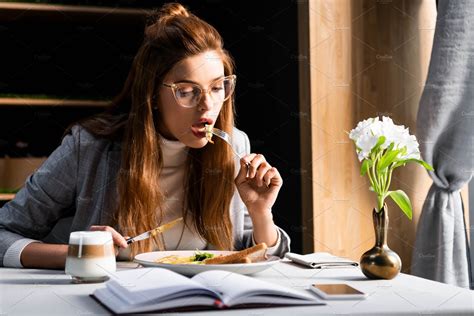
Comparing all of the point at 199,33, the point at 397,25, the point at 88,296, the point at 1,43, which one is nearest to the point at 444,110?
the point at 397,25

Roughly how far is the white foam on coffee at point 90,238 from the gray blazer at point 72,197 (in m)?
0.43

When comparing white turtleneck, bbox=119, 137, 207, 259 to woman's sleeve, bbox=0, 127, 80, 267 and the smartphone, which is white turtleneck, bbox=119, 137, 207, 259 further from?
the smartphone

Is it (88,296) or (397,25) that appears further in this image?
(397,25)

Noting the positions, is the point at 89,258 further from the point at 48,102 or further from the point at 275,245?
the point at 48,102

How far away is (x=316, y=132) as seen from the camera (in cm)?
237

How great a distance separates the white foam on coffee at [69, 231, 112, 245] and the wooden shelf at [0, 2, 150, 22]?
176 cm

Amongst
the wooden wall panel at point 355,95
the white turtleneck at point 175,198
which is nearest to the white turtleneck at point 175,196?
the white turtleneck at point 175,198

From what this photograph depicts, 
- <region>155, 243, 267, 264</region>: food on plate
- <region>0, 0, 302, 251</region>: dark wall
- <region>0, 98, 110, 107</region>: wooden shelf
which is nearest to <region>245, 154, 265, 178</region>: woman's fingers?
<region>155, 243, 267, 264</region>: food on plate

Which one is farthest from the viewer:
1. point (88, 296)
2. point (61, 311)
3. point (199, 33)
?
point (199, 33)

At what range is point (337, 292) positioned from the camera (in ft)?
3.42

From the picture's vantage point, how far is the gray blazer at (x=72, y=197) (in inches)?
63.0

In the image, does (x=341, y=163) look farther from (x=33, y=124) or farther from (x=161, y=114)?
(x=33, y=124)

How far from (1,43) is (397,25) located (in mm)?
1566

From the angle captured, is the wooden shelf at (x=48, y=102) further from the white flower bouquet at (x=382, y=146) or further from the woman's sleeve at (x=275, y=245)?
the white flower bouquet at (x=382, y=146)
